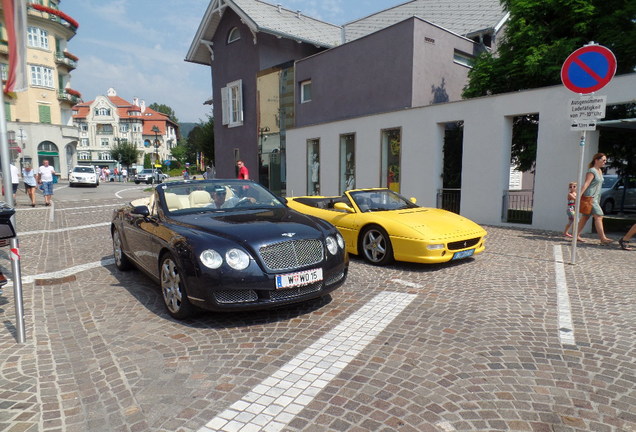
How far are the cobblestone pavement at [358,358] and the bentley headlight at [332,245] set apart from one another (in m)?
0.63

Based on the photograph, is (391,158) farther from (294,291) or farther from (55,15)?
(55,15)

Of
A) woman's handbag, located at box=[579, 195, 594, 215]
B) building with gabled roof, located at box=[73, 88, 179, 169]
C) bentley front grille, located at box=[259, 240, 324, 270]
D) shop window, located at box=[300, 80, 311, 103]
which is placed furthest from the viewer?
building with gabled roof, located at box=[73, 88, 179, 169]

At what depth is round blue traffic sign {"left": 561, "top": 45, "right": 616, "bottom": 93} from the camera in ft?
19.3

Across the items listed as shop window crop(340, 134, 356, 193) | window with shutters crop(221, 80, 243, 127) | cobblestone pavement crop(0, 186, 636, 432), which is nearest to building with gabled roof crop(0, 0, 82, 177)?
window with shutters crop(221, 80, 243, 127)

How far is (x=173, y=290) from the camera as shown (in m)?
4.17

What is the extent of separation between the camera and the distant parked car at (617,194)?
13977 mm

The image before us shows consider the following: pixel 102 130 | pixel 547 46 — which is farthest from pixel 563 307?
pixel 102 130

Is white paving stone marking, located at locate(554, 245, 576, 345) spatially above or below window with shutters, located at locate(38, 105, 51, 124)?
below

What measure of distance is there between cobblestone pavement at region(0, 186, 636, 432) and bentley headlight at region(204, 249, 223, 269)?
0.64 m

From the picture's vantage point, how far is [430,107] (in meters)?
12.2

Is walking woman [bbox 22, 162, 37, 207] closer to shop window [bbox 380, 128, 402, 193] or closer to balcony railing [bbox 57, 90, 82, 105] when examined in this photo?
shop window [bbox 380, 128, 402, 193]

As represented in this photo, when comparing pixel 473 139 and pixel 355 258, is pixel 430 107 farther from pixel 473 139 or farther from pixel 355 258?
pixel 355 258

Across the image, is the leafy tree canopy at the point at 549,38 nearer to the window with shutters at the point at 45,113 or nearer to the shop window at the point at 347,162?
the shop window at the point at 347,162

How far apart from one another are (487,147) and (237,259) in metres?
9.17
